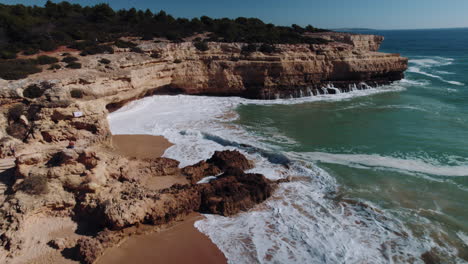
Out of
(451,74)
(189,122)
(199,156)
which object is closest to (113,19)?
(189,122)

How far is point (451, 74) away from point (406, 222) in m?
36.2

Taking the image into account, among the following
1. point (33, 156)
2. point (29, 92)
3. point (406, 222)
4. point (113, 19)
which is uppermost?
point (113, 19)

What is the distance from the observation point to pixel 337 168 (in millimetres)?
11414

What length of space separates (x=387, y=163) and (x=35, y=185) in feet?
40.3

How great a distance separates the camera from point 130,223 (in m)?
7.44

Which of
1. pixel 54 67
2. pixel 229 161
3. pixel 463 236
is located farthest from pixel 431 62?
pixel 54 67

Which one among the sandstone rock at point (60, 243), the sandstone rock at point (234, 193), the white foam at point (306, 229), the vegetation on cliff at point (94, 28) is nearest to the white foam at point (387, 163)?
A: the white foam at point (306, 229)

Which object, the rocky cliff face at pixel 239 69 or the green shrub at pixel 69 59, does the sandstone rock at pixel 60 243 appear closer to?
the rocky cliff face at pixel 239 69

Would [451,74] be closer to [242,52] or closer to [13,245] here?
[242,52]

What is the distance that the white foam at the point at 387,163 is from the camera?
1108 cm

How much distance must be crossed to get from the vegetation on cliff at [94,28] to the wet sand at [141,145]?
10.1 metres

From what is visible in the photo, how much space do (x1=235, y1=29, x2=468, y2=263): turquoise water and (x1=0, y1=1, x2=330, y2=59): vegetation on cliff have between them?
1117 cm

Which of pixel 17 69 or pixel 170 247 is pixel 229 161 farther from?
pixel 17 69

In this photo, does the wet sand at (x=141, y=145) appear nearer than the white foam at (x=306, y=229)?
No
